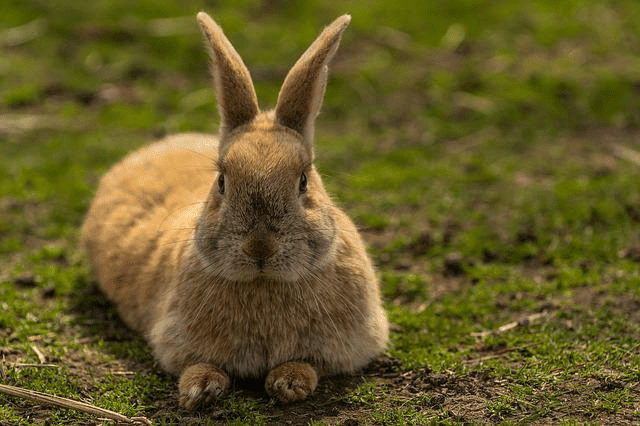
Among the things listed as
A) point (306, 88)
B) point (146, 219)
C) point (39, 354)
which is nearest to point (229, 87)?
point (306, 88)

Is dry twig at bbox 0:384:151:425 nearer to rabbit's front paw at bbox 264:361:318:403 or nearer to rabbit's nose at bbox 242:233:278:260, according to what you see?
rabbit's front paw at bbox 264:361:318:403

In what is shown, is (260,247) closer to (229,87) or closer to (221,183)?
(221,183)

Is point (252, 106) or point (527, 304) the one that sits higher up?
point (252, 106)

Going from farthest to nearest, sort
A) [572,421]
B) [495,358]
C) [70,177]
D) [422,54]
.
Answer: [422,54] → [70,177] → [495,358] → [572,421]

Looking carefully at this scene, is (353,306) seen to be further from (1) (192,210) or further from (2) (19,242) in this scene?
(2) (19,242)

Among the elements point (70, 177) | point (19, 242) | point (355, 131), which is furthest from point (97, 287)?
point (355, 131)

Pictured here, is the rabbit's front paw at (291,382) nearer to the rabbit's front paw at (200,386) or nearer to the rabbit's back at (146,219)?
the rabbit's front paw at (200,386)

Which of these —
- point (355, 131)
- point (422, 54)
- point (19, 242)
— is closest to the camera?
point (19, 242)

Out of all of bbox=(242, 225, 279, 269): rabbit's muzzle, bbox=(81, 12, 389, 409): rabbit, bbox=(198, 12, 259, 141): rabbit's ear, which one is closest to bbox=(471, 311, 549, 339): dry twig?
bbox=(81, 12, 389, 409): rabbit
